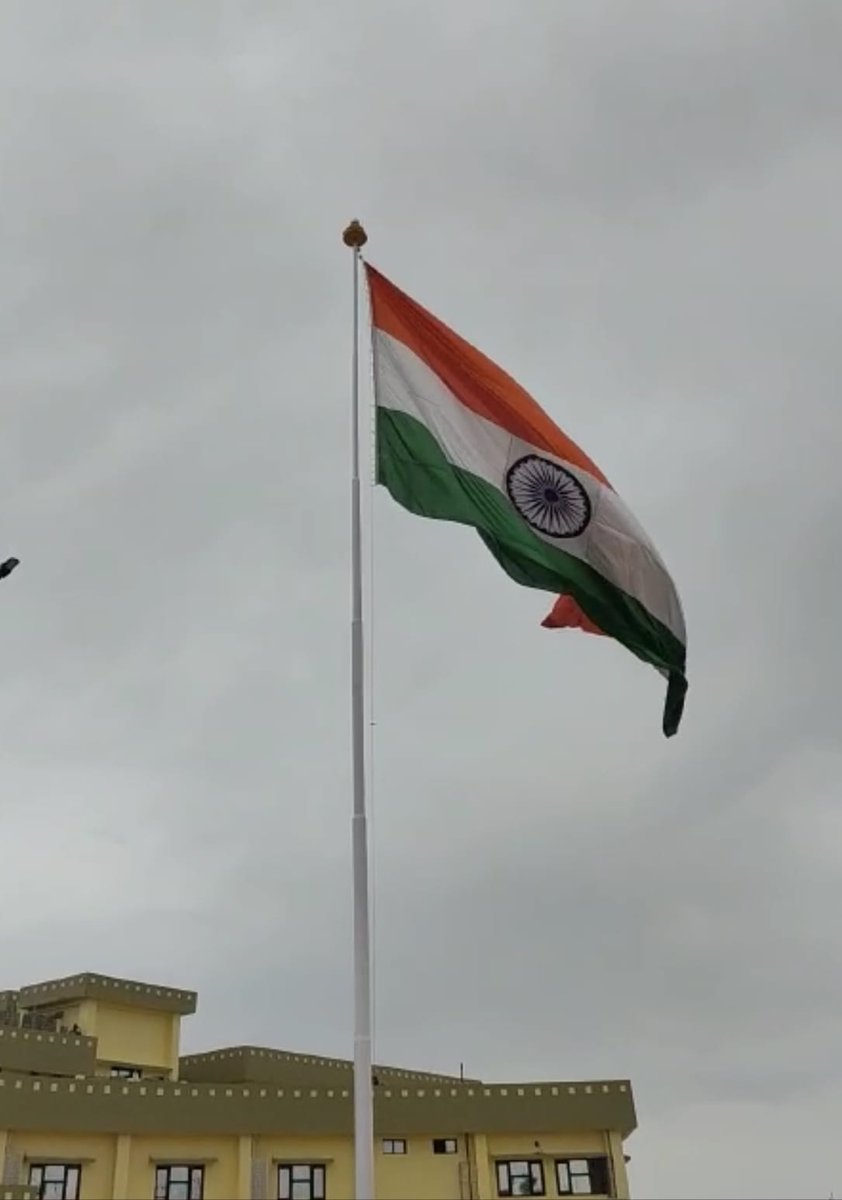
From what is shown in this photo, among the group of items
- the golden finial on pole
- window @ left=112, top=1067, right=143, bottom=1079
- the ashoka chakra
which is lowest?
window @ left=112, top=1067, right=143, bottom=1079

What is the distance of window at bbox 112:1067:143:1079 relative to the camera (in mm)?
32625

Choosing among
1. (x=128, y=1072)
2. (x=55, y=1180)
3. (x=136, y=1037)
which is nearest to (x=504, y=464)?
(x=55, y=1180)

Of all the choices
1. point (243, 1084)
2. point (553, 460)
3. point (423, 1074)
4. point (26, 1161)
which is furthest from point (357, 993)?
point (423, 1074)

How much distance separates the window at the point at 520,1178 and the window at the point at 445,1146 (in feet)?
3.92

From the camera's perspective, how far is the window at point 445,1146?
99.9ft

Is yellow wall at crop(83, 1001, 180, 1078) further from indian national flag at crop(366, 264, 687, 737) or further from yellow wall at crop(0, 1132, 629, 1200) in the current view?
indian national flag at crop(366, 264, 687, 737)

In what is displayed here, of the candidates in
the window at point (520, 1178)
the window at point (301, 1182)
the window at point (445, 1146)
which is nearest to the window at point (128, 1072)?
the window at point (301, 1182)

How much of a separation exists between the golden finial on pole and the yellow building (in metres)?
20.2

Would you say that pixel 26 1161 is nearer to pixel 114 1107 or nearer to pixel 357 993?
pixel 114 1107

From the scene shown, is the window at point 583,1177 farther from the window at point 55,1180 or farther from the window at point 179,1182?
the window at point 55,1180

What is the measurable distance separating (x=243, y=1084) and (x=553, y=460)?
2396cm

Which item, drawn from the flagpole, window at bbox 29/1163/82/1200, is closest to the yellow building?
window at bbox 29/1163/82/1200

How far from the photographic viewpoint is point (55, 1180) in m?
26.6

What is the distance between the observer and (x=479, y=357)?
1438 cm
